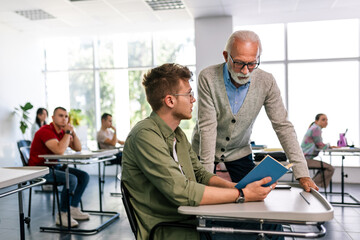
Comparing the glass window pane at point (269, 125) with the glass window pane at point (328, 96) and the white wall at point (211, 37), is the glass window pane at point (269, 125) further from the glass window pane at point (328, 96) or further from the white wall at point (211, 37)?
the white wall at point (211, 37)

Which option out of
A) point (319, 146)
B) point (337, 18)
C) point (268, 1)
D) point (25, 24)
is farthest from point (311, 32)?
point (25, 24)

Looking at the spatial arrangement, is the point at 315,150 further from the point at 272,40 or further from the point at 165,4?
the point at 165,4

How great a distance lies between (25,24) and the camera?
247 inches

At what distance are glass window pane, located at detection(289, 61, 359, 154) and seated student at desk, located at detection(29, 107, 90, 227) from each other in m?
4.59

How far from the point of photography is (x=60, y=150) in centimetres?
351

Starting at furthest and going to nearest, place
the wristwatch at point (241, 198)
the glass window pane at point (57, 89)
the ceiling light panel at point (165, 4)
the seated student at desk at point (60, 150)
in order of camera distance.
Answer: the glass window pane at point (57, 89) < the ceiling light panel at point (165, 4) < the seated student at desk at point (60, 150) < the wristwatch at point (241, 198)

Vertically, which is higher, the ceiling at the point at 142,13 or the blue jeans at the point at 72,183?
the ceiling at the point at 142,13

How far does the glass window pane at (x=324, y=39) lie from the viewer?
21.5 ft

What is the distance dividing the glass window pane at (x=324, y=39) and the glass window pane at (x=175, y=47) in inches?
81.6

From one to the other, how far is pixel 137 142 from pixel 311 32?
20.8 feet

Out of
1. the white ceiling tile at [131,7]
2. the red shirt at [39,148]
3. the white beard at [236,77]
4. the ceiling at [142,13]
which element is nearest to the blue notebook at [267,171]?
the white beard at [236,77]

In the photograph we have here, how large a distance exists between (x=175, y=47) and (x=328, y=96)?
11.0 feet

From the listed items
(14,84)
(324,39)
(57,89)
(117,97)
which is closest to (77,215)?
(14,84)

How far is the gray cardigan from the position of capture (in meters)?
1.78
